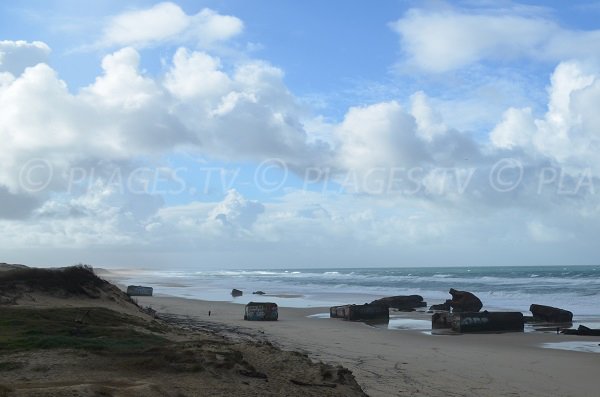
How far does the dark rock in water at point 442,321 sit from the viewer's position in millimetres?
24352

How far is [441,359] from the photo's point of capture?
1583cm

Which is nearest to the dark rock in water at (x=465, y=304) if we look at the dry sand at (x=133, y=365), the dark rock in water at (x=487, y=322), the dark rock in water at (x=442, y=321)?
the dark rock in water at (x=442, y=321)

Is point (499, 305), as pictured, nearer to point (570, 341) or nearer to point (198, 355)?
point (570, 341)

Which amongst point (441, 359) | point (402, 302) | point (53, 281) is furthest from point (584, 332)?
point (53, 281)

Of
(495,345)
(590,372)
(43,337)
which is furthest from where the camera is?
(495,345)

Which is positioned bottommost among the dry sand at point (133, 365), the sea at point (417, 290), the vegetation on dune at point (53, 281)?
the sea at point (417, 290)

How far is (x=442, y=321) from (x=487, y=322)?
6.54ft

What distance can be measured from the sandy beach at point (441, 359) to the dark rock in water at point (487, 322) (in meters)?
0.82

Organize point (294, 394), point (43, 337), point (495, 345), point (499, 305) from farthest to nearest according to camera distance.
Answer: point (499, 305), point (495, 345), point (43, 337), point (294, 394)

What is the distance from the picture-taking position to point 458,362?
15.4 metres

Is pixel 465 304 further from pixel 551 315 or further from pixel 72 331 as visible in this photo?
pixel 72 331

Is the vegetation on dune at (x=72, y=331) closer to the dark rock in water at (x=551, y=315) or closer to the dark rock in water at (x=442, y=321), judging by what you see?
the dark rock in water at (x=442, y=321)

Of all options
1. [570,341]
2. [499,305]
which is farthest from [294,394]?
[499,305]

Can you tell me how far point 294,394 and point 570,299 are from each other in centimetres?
3923
